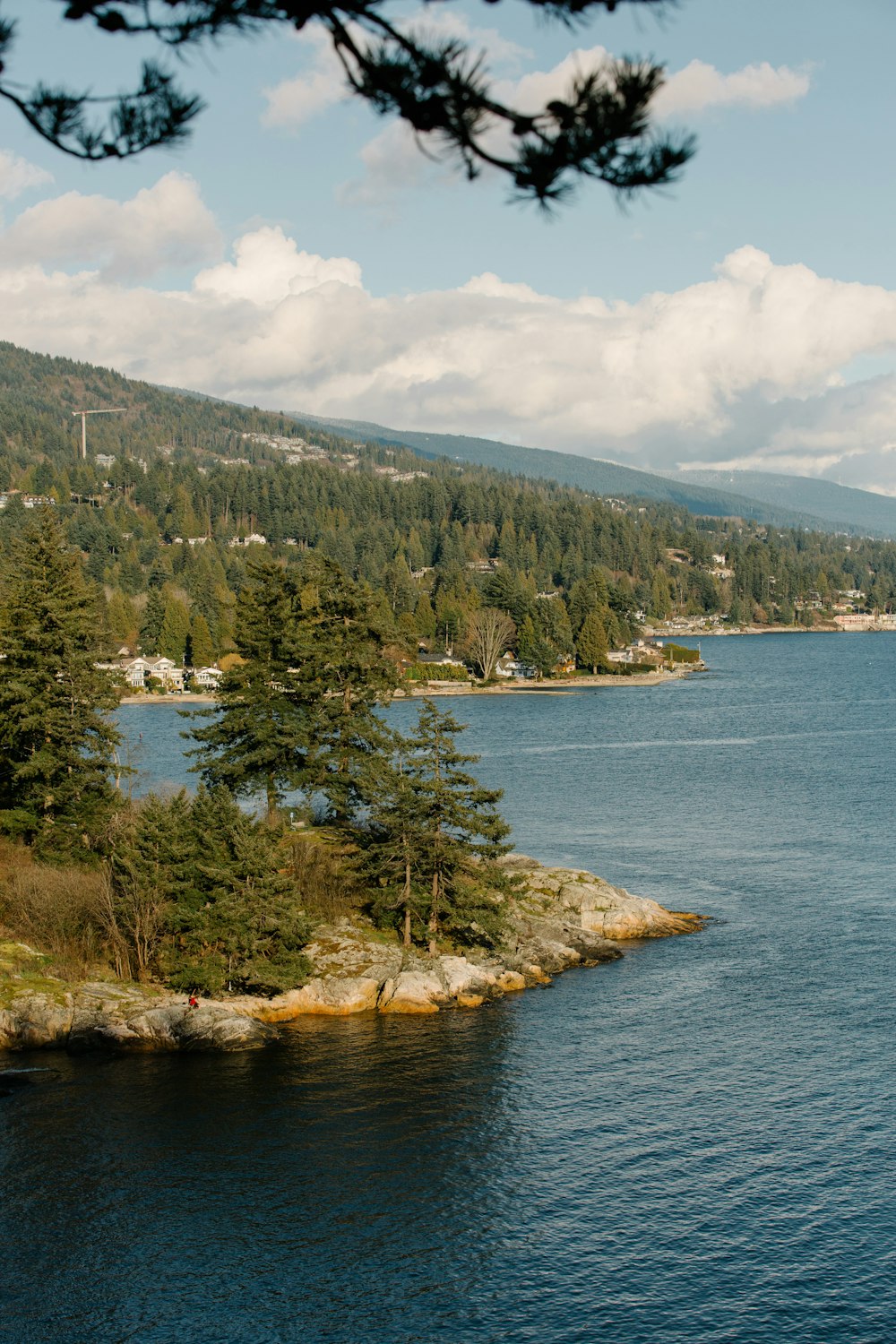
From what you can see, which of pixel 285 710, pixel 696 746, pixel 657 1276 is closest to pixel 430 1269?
pixel 657 1276

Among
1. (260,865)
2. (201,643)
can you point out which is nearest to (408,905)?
(260,865)

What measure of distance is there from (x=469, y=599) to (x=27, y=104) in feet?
465

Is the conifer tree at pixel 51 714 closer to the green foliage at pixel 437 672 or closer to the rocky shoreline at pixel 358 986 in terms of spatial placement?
the rocky shoreline at pixel 358 986

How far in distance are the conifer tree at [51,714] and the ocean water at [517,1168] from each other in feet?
37.3

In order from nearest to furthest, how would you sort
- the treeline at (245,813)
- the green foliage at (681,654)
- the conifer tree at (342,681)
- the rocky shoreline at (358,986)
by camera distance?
the rocky shoreline at (358,986), the treeline at (245,813), the conifer tree at (342,681), the green foliage at (681,654)

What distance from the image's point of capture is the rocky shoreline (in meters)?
28.9

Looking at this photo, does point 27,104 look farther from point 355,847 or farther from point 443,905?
point 355,847

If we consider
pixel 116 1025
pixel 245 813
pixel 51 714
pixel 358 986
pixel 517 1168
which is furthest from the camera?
pixel 245 813

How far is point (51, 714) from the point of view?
37750mm

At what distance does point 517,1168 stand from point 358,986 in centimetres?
985

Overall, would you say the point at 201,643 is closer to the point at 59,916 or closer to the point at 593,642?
the point at 593,642

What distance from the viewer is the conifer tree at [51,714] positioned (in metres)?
37.6

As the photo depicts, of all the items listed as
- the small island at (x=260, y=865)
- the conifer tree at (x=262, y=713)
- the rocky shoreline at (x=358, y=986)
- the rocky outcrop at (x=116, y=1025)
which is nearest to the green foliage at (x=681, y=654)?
the small island at (x=260, y=865)

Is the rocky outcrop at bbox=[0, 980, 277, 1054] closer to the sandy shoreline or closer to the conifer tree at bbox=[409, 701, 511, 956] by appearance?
the conifer tree at bbox=[409, 701, 511, 956]
